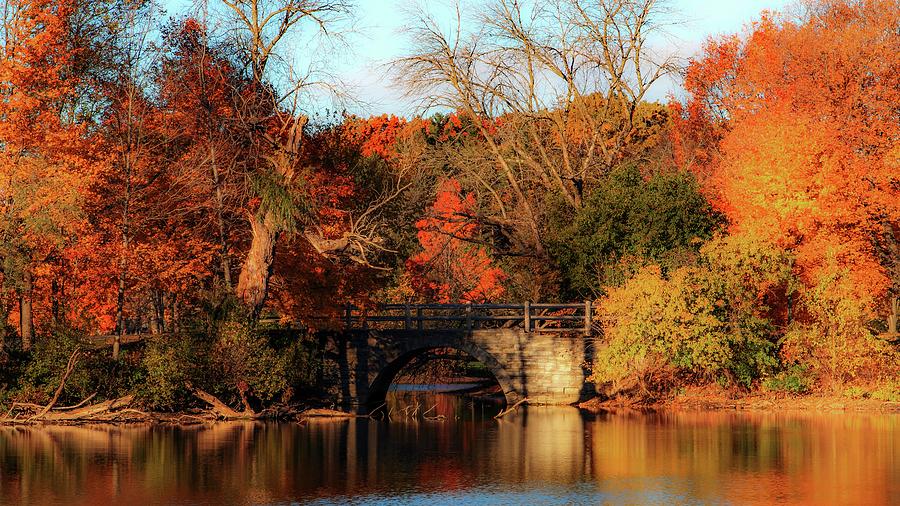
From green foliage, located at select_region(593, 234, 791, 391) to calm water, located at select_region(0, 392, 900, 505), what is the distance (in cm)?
275

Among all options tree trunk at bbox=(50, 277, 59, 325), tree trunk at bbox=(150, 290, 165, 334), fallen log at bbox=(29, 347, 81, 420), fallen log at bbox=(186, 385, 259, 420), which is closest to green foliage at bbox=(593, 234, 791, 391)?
fallen log at bbox=(186, 385, 259, 420)

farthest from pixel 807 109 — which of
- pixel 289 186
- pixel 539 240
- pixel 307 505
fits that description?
pixel 307 505

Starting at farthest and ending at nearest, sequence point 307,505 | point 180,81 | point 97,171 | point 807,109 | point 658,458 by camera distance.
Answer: point 807,109
point 180,81
point 97,171
point 658,458
point 307,505

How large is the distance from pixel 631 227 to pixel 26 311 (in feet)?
71.1

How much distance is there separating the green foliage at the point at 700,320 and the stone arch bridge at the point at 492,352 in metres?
1.22

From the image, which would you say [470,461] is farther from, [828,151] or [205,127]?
[828,151]

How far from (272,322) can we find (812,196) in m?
19.8

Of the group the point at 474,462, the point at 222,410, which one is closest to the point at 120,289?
the point at 222,410

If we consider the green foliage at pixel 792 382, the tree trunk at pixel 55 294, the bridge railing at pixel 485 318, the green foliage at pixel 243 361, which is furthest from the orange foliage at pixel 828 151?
the tree trunk at pixel 55 294

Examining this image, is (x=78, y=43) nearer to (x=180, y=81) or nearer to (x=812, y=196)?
(x=180, y=81)

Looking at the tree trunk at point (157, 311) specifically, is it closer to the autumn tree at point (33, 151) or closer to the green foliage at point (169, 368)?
the autumn tree at point (33, 151)

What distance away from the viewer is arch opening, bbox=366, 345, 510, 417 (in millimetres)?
40312

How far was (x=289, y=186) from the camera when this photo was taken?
35719 millimetres

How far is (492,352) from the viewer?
40156mm
